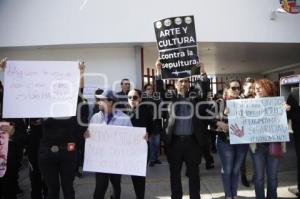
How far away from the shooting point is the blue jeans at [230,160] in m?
5.27

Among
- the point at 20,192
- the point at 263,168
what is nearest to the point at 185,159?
the point at 263,168

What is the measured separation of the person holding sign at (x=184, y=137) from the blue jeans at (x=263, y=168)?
77cm

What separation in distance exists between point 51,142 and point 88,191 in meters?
2.64

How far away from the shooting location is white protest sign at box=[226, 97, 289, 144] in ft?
16.4

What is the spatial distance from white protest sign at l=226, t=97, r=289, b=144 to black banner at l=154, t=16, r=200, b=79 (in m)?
0.89

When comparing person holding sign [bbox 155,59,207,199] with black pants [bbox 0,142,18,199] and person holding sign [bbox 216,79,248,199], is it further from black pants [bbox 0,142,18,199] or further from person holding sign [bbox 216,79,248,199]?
black pants [bbox 0,142,18,199]

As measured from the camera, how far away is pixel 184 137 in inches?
192

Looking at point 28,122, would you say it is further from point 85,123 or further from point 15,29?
point 15,29

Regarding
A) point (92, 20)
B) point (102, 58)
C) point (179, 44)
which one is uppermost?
point (92, 20)

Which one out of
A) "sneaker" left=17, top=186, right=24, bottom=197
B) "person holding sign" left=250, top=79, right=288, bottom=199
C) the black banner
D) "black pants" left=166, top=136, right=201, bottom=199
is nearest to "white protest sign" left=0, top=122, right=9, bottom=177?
"sneaker" left=17, top=186, right=24, bottom=197

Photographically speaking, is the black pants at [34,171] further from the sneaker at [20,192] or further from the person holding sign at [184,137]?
the person holding sign at [184,137]

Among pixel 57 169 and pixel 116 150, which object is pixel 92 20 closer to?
pixel 116 150

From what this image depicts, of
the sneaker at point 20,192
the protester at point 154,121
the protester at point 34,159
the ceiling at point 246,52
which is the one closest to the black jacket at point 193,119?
the protester at point 154,121

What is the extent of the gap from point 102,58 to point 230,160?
5735 mm
